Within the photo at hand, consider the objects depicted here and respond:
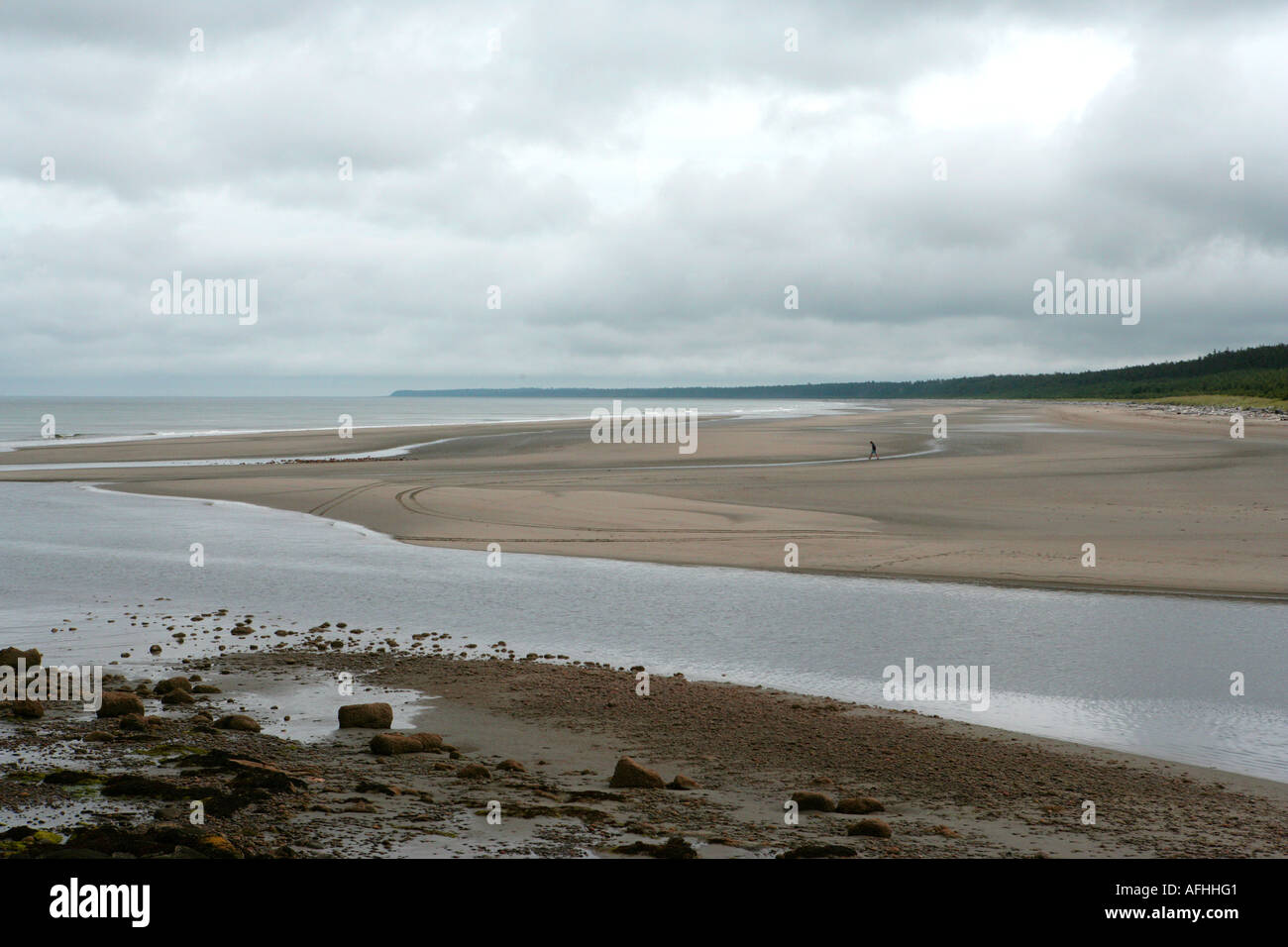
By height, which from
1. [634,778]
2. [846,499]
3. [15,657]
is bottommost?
[634,778]

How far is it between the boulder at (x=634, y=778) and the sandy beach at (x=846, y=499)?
13.2m

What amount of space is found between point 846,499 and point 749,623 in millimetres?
16322

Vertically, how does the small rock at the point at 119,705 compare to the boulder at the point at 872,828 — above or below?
above

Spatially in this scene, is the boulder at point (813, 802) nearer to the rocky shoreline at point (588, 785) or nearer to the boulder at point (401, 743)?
the rocky shoreline at point (588, 785)

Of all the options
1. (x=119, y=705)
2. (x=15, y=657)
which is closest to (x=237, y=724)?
(x=119, y=705)

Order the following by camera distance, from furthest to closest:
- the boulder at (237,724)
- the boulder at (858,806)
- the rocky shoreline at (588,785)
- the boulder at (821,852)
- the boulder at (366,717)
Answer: the boulder at (366,717)
the boulder at (237,724)
the boulder at (858,806)
the rocky shoreline at (588,785)
the boulder at (821,852)

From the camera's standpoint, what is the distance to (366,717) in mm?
11039

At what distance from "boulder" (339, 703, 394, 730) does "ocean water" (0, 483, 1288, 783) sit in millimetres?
4293

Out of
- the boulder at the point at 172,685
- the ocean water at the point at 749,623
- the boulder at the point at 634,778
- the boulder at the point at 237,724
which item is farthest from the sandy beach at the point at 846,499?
the boulder at the point at 237,724

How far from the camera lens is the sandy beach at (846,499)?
22595mm

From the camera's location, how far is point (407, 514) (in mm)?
31469

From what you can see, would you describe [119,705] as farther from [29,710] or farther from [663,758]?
[663,758]

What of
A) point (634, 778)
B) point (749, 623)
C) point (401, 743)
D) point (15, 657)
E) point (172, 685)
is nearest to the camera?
point (634, 778)
